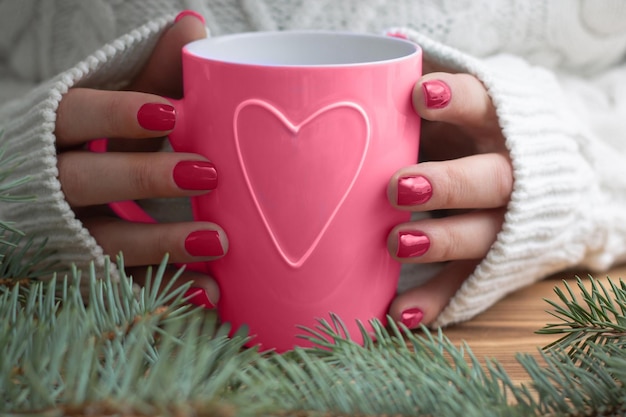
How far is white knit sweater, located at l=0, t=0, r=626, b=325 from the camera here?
1.78 feet

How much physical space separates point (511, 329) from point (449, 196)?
12cm

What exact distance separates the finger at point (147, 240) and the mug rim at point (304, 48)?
0.14 m

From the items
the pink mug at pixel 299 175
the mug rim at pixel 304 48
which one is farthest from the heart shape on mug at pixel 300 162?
the mug rim at pixel 304 48

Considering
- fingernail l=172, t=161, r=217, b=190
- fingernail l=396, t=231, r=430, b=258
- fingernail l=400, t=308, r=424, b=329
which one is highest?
fingernail l=172, t=161, r=217, b=190

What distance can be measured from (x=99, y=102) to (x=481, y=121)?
0.97 ft

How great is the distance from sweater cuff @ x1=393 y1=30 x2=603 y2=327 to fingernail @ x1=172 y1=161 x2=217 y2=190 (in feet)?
0.70

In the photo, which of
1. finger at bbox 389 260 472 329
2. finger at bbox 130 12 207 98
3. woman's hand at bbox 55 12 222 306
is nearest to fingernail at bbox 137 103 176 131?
woman's hand at bbox 55 12 222 306

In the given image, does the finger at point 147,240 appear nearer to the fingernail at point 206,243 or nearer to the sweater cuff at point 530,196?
the fingernail at point 206,243

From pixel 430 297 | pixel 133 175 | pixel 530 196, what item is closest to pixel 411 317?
pixel 430 297

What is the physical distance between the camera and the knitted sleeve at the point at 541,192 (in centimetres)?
55

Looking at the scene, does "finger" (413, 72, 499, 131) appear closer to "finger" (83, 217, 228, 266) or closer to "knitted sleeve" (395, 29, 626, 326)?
"knitted sleeve" (395, 29, 626, 326)

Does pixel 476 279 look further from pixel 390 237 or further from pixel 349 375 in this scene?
pixel 349 375

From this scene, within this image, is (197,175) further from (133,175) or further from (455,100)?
(455,100)

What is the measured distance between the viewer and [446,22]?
0.74m
